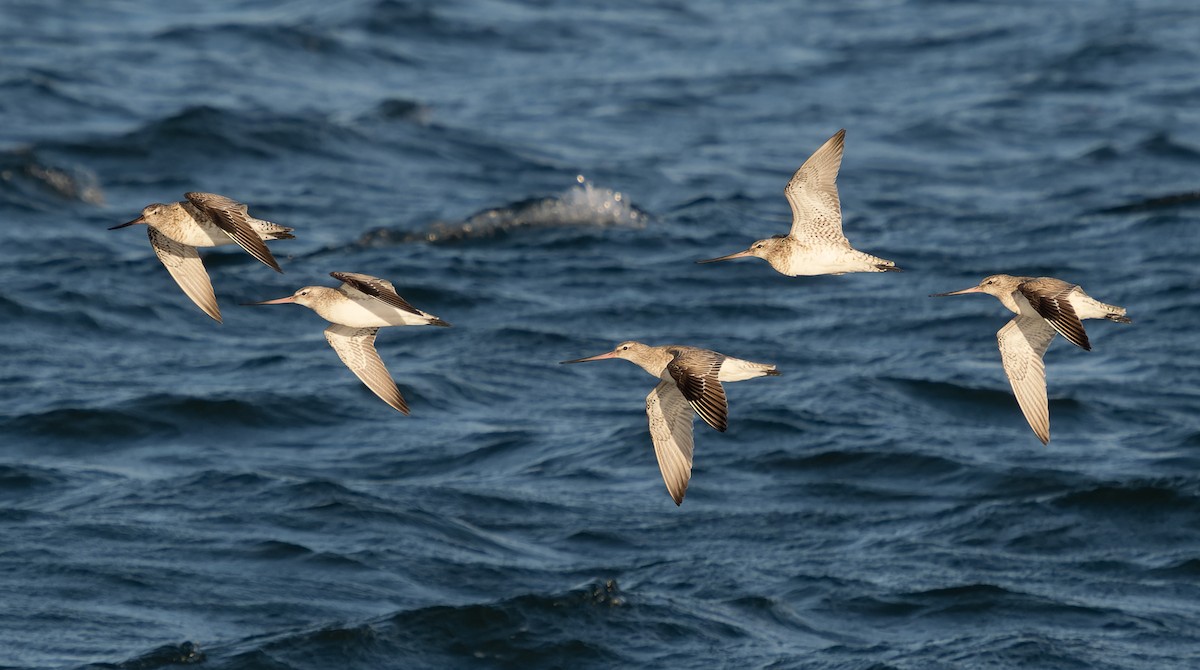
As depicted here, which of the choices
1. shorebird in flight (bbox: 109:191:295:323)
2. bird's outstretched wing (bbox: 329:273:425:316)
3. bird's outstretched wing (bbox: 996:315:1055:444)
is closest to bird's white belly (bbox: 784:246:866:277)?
bird's outstretched wing (bbox: 996:315:1055:444)

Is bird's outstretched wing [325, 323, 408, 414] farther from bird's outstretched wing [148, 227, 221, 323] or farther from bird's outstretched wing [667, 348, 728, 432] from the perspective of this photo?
bird's outstretched wing [667, 348, 728, 432]

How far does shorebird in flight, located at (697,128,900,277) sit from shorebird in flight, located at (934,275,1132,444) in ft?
2.66

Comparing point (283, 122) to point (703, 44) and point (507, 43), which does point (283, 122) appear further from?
point (703, 44)

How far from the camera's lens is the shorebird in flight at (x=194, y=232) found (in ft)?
39.0

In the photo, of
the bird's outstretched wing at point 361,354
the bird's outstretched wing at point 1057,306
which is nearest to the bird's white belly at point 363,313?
the bird's outstretched wing at point 361,354

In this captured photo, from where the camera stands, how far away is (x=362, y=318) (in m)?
12.8

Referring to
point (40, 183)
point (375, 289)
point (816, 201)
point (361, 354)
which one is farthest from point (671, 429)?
point (40, 183)

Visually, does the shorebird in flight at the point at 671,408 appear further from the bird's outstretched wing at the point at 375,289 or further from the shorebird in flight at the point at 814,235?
the bird's outstretched wing at the point at 375,289

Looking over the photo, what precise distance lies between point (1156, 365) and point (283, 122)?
1655 cm

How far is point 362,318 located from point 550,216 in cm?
1771

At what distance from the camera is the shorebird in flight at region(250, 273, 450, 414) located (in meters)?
11.9

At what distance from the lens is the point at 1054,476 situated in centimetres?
2317

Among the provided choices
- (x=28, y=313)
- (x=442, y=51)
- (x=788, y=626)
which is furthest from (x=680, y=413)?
(x=442, y=51)

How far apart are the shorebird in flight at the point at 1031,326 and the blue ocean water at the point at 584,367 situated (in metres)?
6.11
